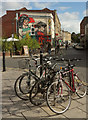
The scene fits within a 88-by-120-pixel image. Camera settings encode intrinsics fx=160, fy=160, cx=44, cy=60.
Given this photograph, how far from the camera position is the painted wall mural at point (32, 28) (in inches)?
1257

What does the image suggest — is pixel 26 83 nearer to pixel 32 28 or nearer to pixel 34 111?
pixel 34 111

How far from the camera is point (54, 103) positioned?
3598 mm

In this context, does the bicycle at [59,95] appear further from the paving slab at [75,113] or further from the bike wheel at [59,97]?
the paving slab at [75,113]

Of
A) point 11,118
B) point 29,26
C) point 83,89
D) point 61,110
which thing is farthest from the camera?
point 29,26

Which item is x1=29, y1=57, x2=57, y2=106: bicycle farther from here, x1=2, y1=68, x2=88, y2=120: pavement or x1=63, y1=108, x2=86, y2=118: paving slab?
x1=63, y1=108, x2=86, y2=118: paving slab

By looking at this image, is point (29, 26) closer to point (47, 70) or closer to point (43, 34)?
point (43, 34)

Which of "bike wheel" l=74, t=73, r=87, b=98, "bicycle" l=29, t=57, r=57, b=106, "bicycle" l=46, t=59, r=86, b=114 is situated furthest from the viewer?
"bike wheel" l=74, t=73, r=87, b=98

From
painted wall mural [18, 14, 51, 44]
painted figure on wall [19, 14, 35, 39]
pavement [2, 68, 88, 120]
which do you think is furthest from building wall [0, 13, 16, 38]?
pavement [2, 68, 88, 120]

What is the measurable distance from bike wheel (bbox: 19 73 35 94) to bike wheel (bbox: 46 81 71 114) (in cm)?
81

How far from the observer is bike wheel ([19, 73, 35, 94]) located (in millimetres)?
4160

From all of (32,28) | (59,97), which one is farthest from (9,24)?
(59,97)

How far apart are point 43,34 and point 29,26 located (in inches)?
126

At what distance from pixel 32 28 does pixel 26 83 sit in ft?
94.3

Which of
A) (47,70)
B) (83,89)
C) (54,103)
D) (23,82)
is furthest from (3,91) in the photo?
(83,89)
